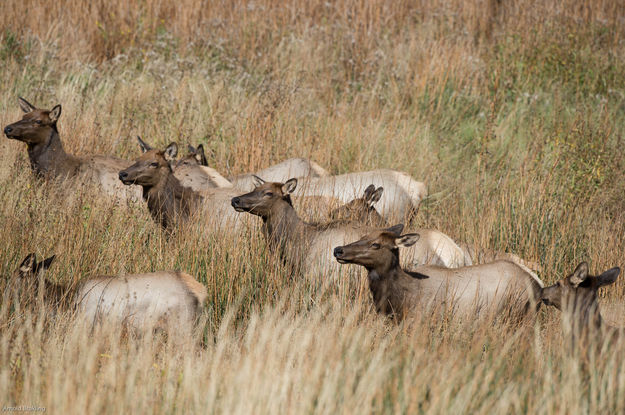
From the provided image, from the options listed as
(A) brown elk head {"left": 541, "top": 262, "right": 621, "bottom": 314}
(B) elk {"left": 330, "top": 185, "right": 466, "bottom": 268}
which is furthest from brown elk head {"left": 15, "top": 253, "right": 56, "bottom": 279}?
(A) brown elk head {"left": 541, "top": 262, "right": 621, "bottom": 314}

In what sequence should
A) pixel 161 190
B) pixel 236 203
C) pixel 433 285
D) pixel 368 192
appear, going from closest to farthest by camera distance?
pixel 433 285 → pixel 236 203 → pixel 368 192 → pixel 161 190

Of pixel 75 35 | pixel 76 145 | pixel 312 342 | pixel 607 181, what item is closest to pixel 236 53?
pixel 75 35

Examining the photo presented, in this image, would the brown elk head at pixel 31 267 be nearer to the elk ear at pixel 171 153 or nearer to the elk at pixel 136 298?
the elk at pixel 136 298

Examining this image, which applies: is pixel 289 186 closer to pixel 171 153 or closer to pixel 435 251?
pixel 435 251

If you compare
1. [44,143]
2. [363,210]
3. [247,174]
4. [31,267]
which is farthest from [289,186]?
[44,143]

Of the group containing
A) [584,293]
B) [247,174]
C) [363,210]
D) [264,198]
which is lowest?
[247,174]

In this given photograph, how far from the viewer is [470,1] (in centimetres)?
1599

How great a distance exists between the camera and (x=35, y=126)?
9375 millimetres

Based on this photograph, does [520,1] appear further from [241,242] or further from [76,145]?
[241,242]

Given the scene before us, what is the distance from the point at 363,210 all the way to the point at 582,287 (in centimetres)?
271

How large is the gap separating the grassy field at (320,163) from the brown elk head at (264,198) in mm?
314

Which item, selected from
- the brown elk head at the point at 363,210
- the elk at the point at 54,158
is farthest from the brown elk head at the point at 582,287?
the elk at the point at 54,158

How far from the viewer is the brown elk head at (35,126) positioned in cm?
930

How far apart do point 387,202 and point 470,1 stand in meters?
8.40
